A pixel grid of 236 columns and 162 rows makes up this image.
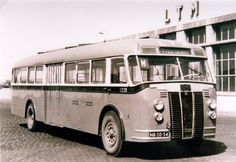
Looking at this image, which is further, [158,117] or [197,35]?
[197,35]

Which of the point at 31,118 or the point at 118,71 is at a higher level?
the point at 118,71

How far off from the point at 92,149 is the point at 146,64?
2.76 meters

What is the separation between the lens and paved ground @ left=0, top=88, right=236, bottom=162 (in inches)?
381

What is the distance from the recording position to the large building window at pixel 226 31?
32359 millimetres

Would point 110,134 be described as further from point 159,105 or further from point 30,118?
point 30,118

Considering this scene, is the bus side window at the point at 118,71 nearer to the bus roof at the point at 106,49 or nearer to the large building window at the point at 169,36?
the bus roof at the point at 106,49

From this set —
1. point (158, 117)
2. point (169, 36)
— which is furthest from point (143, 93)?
point (169, 36)

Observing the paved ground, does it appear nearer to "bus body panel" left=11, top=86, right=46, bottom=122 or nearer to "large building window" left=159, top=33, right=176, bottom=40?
"bus body panel" left=11, top=86, right=46, bottom=122

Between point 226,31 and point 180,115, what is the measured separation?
24.9 metres

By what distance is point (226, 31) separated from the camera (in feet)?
109

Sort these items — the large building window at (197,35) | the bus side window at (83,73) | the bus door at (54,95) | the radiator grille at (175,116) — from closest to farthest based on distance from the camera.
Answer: the radiator grille at (175,116), the bus side window at (83,73), the bus door at (54,95), the large building window at (197,35)

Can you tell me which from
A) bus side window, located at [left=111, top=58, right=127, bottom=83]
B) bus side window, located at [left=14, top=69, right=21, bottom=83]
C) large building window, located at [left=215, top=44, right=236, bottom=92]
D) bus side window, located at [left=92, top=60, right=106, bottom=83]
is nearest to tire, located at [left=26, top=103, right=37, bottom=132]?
bus side window, located at [left=14, top=69, right=21, bottom=83]

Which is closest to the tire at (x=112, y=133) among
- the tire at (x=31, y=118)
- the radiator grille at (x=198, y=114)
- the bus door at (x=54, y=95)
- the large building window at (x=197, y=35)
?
the radiator grille at (x=198, y=114)

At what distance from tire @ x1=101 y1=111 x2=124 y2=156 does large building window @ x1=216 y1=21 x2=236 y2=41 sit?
23672 mm
